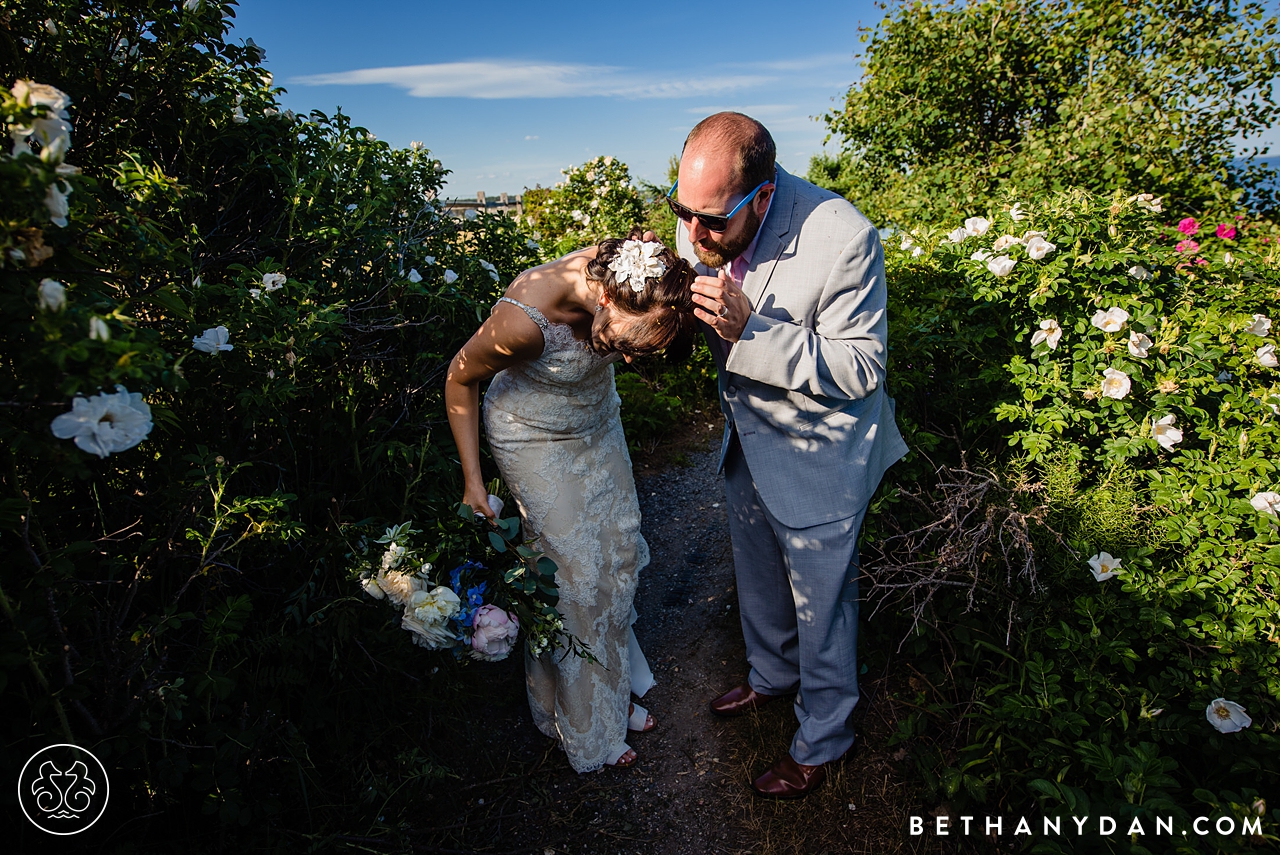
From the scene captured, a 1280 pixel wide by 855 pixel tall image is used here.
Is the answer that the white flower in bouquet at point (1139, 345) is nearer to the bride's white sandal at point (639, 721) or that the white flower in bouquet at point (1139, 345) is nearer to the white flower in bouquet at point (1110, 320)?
the white flower in bouquet at point (1110, 320)

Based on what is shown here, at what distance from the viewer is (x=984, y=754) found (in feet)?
7.75

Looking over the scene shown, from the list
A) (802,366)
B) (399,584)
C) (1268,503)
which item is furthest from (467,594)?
(1268,503)

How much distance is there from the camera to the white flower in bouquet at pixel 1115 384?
234 centimetres

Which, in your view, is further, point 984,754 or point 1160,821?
point 984,754

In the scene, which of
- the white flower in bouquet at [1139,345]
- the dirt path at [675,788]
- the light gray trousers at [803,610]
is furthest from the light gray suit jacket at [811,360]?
the dirt path at [675,788]

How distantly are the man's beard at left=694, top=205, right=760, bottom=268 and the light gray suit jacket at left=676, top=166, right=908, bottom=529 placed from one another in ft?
0.14

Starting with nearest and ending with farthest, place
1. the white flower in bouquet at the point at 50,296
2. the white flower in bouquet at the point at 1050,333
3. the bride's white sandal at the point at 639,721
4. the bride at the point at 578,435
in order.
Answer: the white flower in bouquet at the point at 50,296 → the bride at the point at 578,435 → the white flower in bouquet at the point at 1050,333 → the bride's white sandal at the point at 639,721

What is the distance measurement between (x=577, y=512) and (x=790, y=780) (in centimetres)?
132

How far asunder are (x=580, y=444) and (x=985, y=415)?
1724mm

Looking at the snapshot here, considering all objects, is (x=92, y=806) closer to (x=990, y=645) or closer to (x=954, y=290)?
(x=990, y=645)

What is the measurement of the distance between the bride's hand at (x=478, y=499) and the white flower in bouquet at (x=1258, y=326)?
9.21 ft

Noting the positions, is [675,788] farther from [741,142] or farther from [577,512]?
[741,142]

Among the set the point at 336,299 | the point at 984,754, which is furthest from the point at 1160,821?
the point at 336,299

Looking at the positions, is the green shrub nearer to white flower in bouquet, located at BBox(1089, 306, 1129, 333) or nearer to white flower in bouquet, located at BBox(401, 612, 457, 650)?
white flower in bouquet, located at BBox(1089, 306, 1129, 333)
